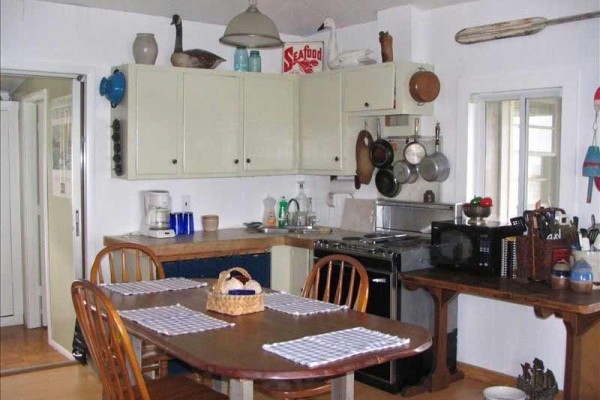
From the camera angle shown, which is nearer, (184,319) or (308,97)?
(184,319)

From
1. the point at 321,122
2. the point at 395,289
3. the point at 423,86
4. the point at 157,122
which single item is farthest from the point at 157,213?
the point at 423,86

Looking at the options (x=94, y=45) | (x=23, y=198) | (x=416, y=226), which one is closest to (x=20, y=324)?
(x=23, y=198)

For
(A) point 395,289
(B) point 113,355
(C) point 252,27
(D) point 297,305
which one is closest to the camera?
(B) point 113,355

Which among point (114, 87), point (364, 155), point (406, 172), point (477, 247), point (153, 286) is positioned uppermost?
point (114, 87)

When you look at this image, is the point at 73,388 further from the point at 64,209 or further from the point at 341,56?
the point at 341,56

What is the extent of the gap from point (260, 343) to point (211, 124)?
8.76 feet

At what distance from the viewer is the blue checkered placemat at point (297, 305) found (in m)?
2.65

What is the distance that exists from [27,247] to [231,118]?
87.8 inches

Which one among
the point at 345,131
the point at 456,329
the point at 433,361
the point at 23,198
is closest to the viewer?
the point at 433,361

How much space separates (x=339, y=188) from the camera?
17.0ft

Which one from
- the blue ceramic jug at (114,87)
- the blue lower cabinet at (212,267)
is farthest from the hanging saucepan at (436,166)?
the blue ceramic jug at (114,87)

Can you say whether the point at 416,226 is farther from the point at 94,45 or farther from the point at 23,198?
the point at 23,198

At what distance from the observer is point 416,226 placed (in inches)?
181

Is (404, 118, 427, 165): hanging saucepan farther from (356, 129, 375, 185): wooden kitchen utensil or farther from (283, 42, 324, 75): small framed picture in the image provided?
(283, 42, 324, 75): small framed picture
